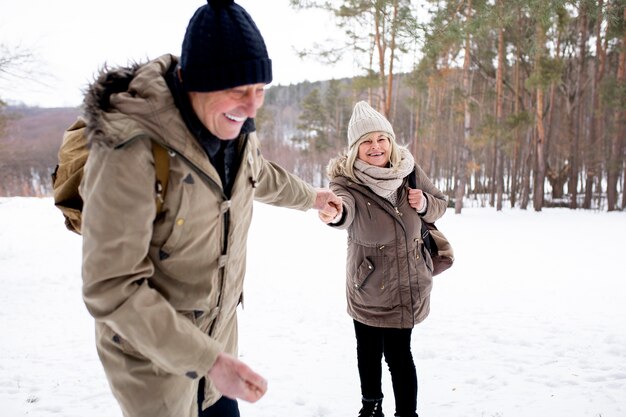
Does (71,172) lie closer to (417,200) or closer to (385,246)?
(385,246)

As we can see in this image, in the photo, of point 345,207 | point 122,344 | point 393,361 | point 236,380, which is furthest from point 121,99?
point 393,361

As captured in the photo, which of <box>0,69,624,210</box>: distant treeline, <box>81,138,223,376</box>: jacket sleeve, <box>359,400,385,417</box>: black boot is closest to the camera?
<box>81,138,223,376</box>: jacket sleeve

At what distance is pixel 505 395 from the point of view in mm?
3713

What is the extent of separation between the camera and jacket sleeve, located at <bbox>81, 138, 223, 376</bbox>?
122cm

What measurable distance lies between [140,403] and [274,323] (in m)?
4.60

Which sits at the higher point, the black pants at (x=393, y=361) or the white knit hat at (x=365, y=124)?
the white knit hat at (x=365, y=124)

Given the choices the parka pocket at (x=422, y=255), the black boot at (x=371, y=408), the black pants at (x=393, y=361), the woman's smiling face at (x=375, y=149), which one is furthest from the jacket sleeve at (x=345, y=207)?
the black boot at (x=371, y=408)

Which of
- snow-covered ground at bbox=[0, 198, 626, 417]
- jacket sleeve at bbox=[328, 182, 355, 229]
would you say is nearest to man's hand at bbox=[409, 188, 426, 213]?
jacket sleeve at bbox=[328, 182, 355, 229]

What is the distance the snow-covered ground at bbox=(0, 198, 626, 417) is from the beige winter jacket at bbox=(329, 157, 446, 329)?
1.18 meters

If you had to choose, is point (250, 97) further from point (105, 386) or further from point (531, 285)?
point (531, 285)

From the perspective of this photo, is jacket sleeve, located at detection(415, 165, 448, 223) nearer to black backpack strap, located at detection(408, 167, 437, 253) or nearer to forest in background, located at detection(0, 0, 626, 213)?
black backpack strap, located at detection(408, 167, 437, 253)

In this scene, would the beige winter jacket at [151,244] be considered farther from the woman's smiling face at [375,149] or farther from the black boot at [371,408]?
the black boot at [371,408]

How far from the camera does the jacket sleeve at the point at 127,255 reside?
1.22 m

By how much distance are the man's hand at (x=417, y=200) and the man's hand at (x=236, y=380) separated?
1.83 m
